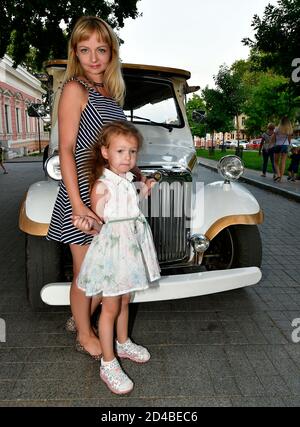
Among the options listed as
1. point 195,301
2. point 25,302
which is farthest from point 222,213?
point 25,302

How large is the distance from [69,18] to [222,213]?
9627 millimetres

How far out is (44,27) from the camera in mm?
11500

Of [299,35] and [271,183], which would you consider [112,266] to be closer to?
[299,35]

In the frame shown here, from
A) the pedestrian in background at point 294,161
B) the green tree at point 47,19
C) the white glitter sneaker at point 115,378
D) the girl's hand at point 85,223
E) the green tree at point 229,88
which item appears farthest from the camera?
the green tree at point 229,88

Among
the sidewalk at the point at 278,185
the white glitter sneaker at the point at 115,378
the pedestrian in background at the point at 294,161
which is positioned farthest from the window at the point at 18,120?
the white glitter sneaker at the point at 115,378

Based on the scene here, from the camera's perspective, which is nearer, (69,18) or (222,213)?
(222,213)

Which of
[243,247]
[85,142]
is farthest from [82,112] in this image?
[243,247]

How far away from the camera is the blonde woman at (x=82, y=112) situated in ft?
7.14

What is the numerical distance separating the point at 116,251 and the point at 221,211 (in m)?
1.22

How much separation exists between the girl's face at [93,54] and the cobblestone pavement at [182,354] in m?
1.83

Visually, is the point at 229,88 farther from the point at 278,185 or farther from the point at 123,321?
the point at 123,321

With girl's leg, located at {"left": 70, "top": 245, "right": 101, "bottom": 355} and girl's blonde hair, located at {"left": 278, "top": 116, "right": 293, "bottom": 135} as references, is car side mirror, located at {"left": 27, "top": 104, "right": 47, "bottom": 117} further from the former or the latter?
girl's blonde hair, located at {"left": 278, "top": 116, "right": 293, "bottom": 135}

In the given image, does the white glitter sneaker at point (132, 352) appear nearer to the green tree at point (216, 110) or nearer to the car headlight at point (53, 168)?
the car headlight at point (53, 168)
